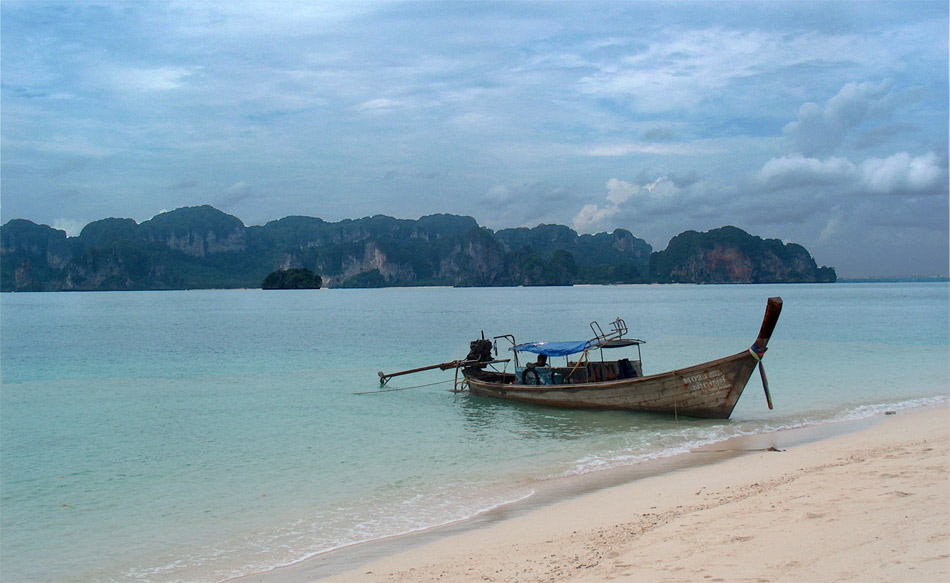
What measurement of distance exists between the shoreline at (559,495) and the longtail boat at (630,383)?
147 cm

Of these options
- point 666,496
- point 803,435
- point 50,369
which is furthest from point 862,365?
point 50,369

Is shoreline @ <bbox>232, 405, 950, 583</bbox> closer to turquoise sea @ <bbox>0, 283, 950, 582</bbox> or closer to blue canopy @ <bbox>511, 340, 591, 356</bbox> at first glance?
turquoise sea @ <bbox>0, 283, 950, 582</bbox>

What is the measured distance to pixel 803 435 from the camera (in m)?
14.2

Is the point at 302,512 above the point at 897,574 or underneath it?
underneath

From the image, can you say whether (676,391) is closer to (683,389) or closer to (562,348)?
(683,389)

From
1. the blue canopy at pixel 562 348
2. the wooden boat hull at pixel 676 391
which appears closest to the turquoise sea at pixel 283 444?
the wooden boat hull at pixel 676 391

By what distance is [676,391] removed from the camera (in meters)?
15.8

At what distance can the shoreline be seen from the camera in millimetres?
7395

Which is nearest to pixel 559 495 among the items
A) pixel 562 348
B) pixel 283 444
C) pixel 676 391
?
pixel 676 391

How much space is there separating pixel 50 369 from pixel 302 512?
26996 mm

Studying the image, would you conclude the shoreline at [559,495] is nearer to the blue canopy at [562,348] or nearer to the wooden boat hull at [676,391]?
the wooden boat hull at [676,391]

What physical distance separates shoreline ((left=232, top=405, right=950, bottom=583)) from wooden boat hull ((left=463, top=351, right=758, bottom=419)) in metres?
1.38

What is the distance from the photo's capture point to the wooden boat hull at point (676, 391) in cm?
1512

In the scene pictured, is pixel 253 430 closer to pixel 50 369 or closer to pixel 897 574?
pixel 897 574
